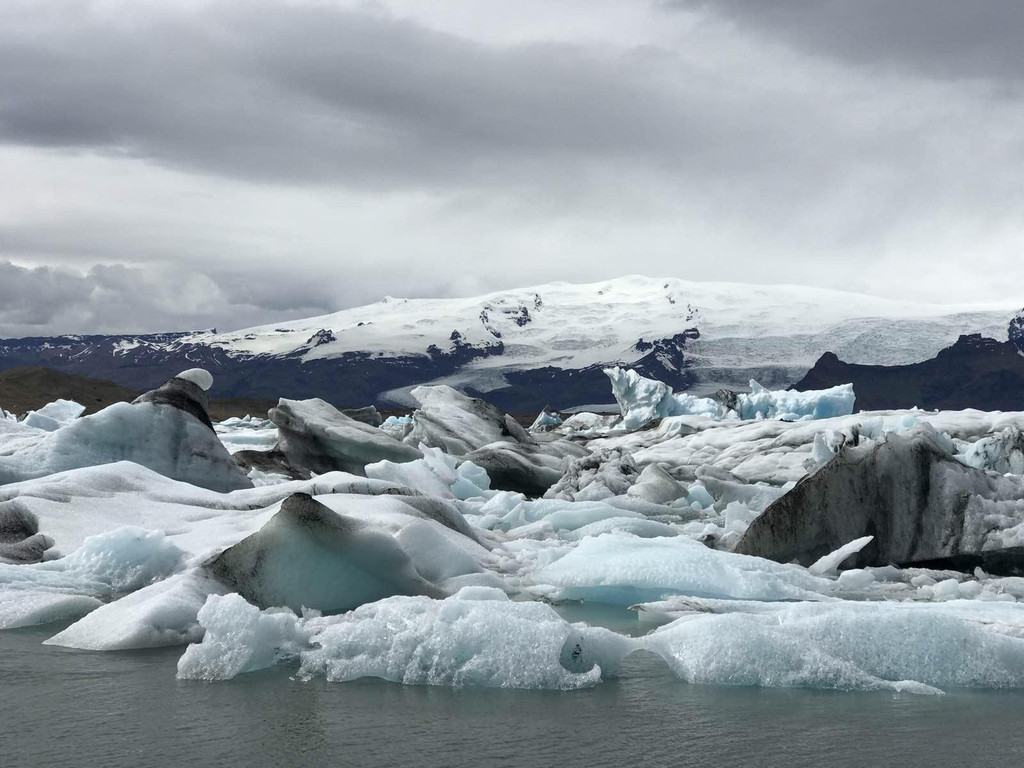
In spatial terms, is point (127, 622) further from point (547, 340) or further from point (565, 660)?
point (547, 340)

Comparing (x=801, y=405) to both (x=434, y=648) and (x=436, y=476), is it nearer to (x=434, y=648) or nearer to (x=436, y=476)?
(x=436, y=476)

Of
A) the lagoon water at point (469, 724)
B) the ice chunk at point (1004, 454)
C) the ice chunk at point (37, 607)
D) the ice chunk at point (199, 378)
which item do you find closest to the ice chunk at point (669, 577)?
the lagoon water at point (469, 724)

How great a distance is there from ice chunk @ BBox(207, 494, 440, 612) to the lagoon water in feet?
4.55

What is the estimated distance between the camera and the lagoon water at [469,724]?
4184mm

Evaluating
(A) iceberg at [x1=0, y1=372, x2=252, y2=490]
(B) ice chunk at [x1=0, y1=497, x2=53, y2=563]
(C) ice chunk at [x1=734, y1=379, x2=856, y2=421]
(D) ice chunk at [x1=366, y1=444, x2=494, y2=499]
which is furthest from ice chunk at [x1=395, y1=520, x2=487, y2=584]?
(C) ice chunk at [x1=734, y1=379, x2=856, y2=421]

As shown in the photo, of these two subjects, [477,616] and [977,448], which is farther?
[977,448]

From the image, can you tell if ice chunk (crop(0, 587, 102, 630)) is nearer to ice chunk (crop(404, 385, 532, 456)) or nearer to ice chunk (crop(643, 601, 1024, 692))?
ice chunk (crop(643, 601, 1024, 692))

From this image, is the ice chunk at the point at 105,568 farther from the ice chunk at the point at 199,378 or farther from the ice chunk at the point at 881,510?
the ice chunk at the point at 199,378

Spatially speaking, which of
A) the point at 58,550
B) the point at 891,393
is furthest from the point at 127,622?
the point at 891,393

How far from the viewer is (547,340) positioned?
579ft

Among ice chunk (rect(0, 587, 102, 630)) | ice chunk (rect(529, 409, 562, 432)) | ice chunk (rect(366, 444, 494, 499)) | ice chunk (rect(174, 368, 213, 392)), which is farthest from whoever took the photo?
ice chunk (rect(529, 409, 562, 432))

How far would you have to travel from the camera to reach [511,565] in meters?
9.68

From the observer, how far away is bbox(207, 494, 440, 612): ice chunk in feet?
22.8

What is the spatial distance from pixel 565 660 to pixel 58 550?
526 cm
